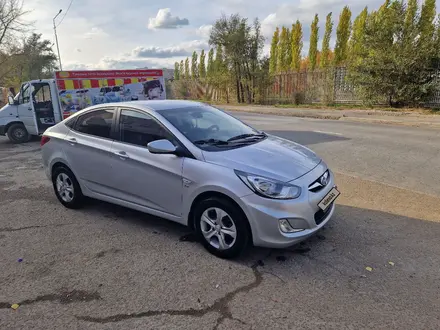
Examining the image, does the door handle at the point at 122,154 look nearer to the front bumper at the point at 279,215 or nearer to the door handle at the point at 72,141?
the door handle at the point at 72,141

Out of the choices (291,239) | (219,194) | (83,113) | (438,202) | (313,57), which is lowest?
(438,202)

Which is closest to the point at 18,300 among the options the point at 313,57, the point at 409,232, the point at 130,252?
the point at 130,252

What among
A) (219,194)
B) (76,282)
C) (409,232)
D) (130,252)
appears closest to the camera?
Result: (76,282)

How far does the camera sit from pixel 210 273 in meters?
3.17

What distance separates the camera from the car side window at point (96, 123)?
437cm

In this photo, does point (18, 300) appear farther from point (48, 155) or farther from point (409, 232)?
point (409, 232)

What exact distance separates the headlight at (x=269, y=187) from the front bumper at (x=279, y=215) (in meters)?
0.05

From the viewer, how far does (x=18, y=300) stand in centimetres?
284

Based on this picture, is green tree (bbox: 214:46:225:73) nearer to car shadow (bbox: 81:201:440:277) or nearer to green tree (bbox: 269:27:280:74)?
green tree (bbox: 269:27:280:74)

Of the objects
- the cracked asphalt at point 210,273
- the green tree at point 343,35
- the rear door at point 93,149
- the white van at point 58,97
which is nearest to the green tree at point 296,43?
the green tree at point 343,35

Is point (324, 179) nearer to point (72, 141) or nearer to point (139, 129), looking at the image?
point (139, 129)

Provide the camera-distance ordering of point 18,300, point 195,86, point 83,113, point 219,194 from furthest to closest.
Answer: point 195,86 → point 83,113 → point 219,194 → point 18,300

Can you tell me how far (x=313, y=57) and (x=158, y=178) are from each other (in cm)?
3278

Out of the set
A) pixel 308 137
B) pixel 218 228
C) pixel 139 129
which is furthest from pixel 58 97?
pixel 218 228
